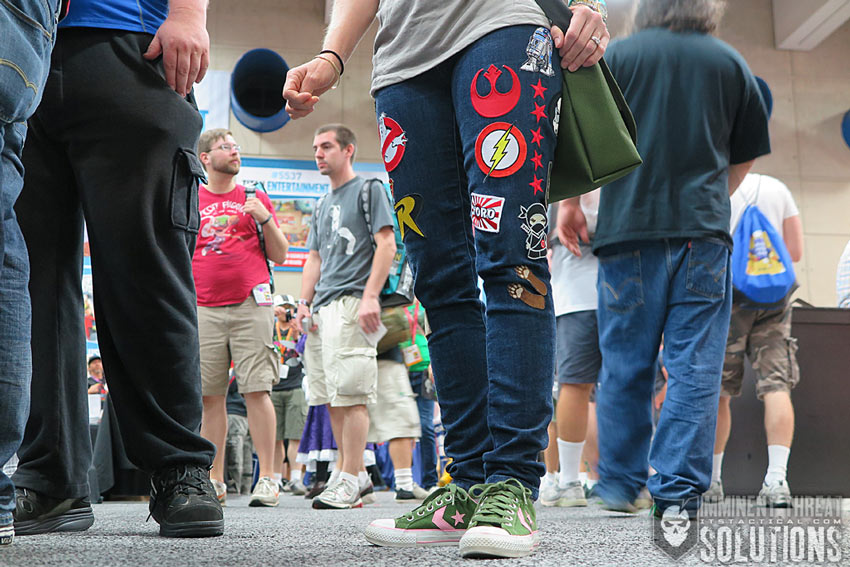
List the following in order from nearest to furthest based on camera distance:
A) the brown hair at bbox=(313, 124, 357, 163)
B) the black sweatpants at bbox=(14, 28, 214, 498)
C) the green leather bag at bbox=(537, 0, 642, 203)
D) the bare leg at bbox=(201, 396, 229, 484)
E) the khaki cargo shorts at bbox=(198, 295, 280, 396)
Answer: the green leather bag at bbox=(537, 0, 642, 203) → the black sweatpants at bbox=(14, 28, 214, 498) → the bare leg at bbox=(201, 396, 229, 484) → the khaki cargo shorts at bbox=(198, 295, 280, 396) → the brown hair at bbox=(313, 124, 357, 163)

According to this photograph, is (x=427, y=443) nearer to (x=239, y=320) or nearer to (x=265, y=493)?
(x=265, y=493)

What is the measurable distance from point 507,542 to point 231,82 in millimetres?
6763

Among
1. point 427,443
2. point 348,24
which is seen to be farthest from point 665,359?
point 427,443

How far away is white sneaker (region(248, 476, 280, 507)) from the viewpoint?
2.85m

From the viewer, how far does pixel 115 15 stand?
1.33 metres

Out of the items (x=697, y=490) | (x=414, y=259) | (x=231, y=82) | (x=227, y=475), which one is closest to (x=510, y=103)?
(x=414, y=259)

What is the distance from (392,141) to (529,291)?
0.35 meters

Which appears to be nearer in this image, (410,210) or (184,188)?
(410,210)

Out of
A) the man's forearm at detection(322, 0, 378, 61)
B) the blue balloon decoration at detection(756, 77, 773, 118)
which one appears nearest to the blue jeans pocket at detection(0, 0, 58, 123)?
the man's forearm at detection(322, 0, 378, 61)

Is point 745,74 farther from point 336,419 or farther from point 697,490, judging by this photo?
point 336,419

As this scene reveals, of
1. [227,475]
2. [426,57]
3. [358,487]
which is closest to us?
[426,57]

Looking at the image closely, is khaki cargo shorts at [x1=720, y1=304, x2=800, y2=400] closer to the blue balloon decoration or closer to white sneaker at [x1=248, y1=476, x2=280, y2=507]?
the blue balloon decoration

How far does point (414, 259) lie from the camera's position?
1257 millimetres

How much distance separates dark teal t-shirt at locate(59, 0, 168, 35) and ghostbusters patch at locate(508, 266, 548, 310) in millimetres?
786
